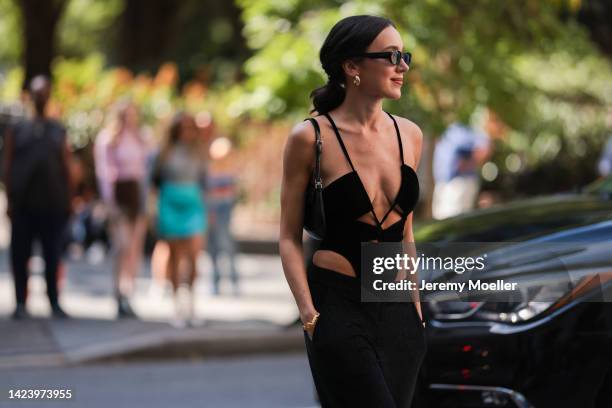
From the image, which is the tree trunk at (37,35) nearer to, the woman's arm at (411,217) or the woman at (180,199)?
the woman at (180,199)

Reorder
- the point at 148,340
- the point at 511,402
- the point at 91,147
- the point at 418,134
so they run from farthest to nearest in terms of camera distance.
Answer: the point at 91,147 → the point at 148,340 → the point at 511,402 → the point at 418,134

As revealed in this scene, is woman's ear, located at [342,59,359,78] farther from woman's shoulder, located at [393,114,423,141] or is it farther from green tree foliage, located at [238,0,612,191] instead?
green tree foliage, located at [238,0,612,191]

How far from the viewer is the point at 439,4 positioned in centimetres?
1160

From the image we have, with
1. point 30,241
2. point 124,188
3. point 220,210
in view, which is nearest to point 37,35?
point 220,210

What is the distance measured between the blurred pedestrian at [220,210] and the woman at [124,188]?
6.22 feet

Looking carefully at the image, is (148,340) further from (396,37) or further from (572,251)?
(396,37)

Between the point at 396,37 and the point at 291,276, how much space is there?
0.82m

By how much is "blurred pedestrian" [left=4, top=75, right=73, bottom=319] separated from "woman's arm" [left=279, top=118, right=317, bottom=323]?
23.0 ft

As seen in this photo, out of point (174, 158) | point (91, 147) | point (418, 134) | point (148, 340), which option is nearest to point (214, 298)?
point (174, 158)

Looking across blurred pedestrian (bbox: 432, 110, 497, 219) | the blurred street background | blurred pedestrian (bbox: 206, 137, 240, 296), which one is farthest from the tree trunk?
blurred pedestrian (bbox: 432, 110, 497, 219)

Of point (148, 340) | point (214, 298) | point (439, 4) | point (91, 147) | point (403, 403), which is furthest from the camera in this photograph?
point (91, 147)

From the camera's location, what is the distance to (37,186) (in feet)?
36.9

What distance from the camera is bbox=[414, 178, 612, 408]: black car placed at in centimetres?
552

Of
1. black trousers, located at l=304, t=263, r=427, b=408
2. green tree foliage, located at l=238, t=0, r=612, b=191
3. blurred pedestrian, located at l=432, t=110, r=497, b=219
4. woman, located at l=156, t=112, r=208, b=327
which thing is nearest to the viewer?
black trousers, located at l=304, t=263, r=427, b=408
